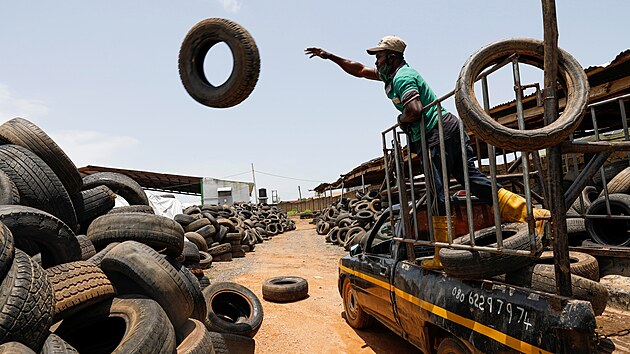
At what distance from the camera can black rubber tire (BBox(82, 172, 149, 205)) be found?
6.27m

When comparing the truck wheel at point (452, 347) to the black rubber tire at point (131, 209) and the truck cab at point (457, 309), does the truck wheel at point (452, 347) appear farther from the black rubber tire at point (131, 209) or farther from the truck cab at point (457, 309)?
the black rubber tire at point (131, 209)

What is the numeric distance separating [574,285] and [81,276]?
3702mm

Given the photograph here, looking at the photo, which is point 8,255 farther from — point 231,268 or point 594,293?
point 231,268

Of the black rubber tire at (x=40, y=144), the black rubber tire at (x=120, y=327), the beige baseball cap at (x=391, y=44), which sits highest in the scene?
the beige baseball cap at (x=391, y=44)

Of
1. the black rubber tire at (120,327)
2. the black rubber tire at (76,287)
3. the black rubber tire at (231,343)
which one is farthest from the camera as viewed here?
the black rubber tire at (231,343)

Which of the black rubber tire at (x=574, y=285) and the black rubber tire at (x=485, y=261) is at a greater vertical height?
the black rubber tire at (x=485, y=261)

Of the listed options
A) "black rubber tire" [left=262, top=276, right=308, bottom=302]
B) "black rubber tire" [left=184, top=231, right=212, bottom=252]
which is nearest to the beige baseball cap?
"black rubber tire" [left=262, top=276, right=308, bottom=302]

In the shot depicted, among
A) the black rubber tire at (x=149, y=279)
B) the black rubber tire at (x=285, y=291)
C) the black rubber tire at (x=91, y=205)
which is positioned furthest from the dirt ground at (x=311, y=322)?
the black rubber tire at (x=91, y=205)

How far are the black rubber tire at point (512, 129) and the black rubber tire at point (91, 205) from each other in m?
4.66

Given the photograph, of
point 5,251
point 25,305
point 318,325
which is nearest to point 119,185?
point 5,251

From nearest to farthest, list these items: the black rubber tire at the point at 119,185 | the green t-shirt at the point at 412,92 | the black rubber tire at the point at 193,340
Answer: the black rubber tire at the point at 193,340, the green t-shirt at the point at 412,92, the black rubber tire at the point at 119,185

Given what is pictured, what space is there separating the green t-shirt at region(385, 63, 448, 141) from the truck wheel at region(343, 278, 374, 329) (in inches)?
102

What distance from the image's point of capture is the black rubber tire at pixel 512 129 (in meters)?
2.29


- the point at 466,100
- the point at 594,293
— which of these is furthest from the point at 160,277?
the point at 594,293
